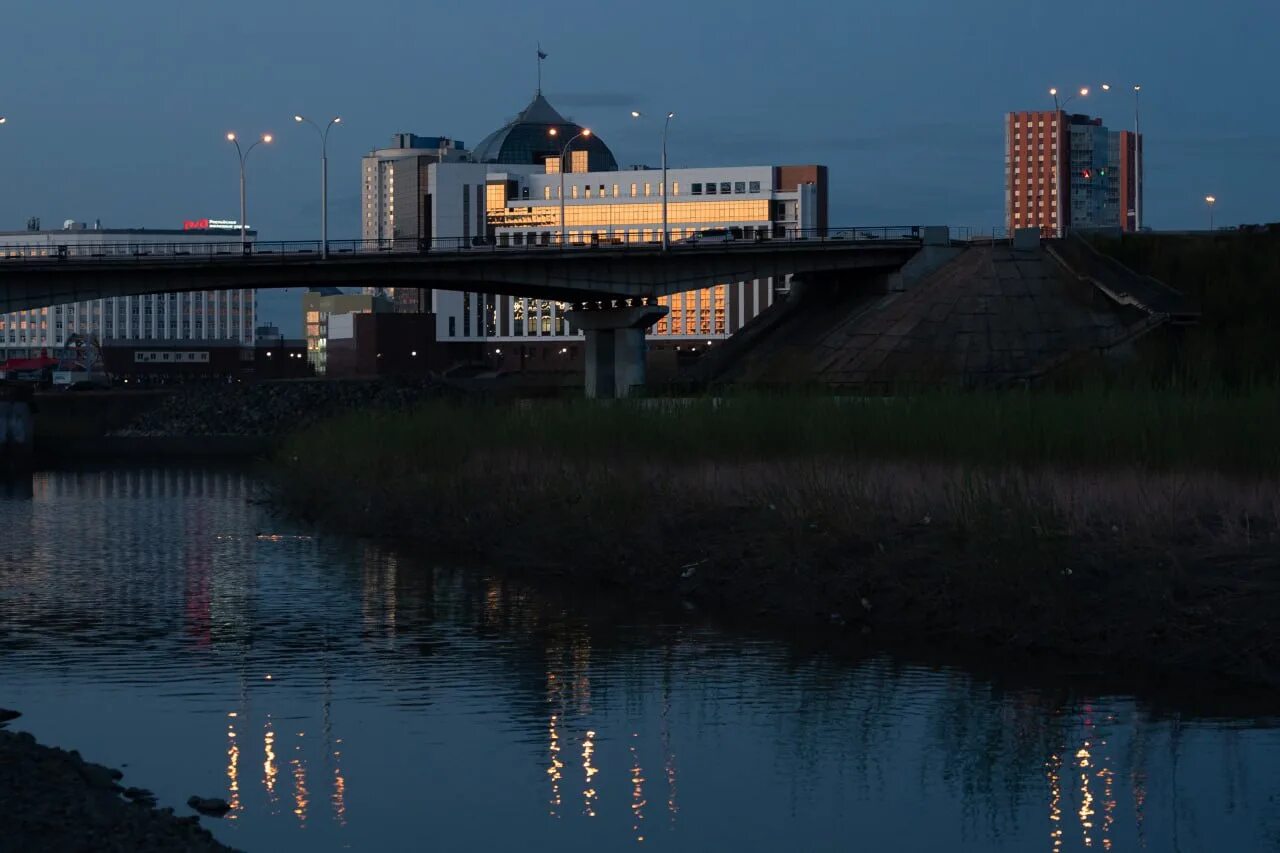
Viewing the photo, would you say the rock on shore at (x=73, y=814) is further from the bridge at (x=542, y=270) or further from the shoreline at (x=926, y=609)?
the bridge at (x=542, y=270)

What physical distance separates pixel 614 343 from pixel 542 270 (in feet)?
38.4

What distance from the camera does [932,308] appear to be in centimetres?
9775

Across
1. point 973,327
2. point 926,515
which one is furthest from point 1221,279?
point 926,515

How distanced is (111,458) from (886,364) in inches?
1549

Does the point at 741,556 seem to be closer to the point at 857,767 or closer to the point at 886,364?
the point at 857,767

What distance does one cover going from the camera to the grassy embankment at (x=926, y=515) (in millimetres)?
25672

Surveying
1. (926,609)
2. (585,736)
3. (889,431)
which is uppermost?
(889,431)

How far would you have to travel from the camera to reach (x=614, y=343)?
10844 cm

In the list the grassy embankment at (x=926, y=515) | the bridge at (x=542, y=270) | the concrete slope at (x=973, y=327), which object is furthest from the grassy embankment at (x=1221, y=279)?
the grassy embankment at (x=926, y=515)

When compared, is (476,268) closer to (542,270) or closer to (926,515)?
(542,270)

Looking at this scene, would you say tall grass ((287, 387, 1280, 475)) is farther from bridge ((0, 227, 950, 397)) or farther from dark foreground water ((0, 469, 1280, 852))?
bridge ((0, 227, 950, 397))

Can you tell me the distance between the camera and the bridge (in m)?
88.3

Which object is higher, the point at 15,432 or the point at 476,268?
the point at 476,268

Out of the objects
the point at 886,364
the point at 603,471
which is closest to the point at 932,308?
the point at 886,364
